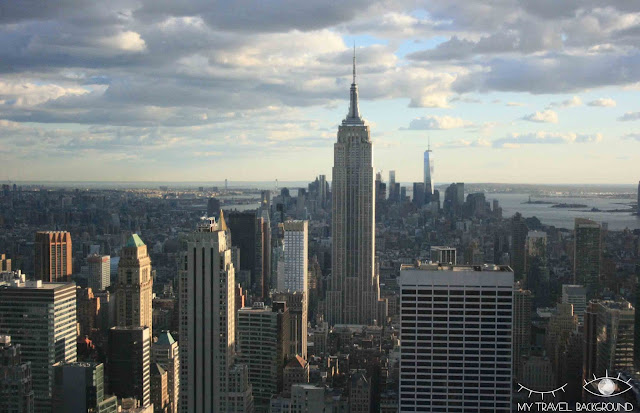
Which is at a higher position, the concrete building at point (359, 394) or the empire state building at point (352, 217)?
the empire state building at point (352, 217)

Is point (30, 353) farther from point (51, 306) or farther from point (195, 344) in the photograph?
point (195, 344)

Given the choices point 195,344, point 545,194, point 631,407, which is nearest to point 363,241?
point 545,194

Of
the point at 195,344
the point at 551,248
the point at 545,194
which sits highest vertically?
the point at 545,194

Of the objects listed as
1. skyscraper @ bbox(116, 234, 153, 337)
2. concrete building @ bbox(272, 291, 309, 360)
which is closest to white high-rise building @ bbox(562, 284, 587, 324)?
concrete building @ bbox(272, 291, 309, 360)

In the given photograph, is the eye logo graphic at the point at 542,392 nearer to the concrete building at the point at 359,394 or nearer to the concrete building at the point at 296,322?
the concrete building at the point at 359,394

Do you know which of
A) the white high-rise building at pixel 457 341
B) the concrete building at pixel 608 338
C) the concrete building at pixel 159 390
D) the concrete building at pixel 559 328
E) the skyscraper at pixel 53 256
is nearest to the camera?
the white high-rise building at pixel 457 341

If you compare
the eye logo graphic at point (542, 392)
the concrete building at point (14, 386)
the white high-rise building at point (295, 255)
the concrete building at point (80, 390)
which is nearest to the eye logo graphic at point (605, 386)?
the eye logo graphic at point (542, 392)

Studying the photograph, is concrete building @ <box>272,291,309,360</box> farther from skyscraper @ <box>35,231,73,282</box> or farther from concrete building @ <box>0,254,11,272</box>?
concrete building @ <box>0,254,11,272</box>
